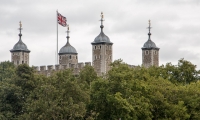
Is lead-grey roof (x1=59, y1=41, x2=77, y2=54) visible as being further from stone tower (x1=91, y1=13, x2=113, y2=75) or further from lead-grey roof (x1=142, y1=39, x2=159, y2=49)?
lead-grey roof (x1=142, y1=39, x2=159, y2=49)

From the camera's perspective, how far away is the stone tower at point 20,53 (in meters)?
127

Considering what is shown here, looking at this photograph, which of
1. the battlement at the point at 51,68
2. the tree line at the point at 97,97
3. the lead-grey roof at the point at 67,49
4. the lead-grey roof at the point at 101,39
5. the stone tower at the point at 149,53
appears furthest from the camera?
the stone tower at the point at 149,53

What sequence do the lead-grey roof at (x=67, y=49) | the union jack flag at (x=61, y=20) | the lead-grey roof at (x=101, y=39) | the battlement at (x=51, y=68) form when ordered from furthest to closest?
1. the lead-grey roof at (x=67, y=49)
2. the lead-grey roof at (x=101, y=39)
3. the battlement at (x=51, y=68)
4. the union jack flag at (x=61, y=20)

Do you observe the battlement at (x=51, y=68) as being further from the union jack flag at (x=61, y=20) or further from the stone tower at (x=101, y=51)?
the union jack flag at (x=61, y=20)

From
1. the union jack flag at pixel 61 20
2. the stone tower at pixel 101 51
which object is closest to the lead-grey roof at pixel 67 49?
the stone tower at pixel 101 51

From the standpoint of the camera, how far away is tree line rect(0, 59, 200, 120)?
208 feet

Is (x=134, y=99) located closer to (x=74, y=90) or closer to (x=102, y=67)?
(x=74, y=90)

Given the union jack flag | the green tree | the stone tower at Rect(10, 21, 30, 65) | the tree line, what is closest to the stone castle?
the stone tower at Rect(10, 21, 30, 65)

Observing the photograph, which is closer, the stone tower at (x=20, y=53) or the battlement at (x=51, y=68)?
the battlement at (x=51, y=68)

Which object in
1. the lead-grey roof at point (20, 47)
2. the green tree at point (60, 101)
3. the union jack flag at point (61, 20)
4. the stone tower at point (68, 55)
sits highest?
the union jack flag at point (61, 20)

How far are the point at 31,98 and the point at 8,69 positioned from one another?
102 feet

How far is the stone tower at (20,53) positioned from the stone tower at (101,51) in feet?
46.7

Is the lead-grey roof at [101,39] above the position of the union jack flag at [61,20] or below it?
below

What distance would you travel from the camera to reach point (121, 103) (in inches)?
2616
